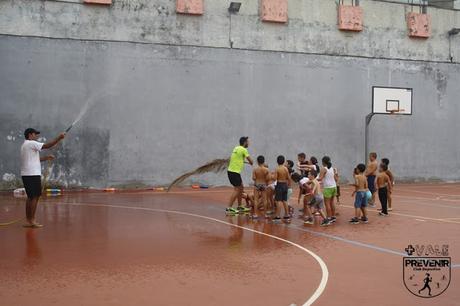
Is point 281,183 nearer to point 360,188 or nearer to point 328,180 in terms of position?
point 328,180

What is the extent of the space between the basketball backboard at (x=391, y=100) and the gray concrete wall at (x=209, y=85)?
0.80 meters

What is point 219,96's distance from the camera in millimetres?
23031

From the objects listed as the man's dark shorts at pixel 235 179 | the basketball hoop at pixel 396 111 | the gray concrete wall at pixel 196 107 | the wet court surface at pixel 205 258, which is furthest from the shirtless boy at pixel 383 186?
the basketball hoop at pixel 396 111

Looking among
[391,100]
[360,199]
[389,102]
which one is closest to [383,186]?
[360,199]

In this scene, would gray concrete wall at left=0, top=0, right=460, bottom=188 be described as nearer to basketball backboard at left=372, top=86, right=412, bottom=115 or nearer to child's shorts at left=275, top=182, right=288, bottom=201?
basketball backboard at left=372, top=86, right=412, bottom=115

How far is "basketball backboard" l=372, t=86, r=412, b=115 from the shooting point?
80.4 ft

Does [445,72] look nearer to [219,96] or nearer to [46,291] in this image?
[219,96]

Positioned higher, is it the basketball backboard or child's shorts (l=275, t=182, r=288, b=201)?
the basketball backboard

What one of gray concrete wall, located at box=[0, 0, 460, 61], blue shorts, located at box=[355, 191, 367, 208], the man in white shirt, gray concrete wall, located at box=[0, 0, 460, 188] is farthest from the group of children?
gray concrete wall, located at box=[0, 0, 460, 61]

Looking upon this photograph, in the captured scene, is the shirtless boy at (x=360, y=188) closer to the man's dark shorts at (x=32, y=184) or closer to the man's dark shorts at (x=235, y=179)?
the man's dark shorts at (x=235, y=179)

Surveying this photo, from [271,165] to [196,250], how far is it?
14246 millimetres

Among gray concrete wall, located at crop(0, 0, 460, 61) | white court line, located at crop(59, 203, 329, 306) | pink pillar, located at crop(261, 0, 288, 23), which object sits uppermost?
pink pillar, located at crop(261, 0, 288, 23)

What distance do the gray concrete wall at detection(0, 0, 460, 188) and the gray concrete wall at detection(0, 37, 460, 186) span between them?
4cm

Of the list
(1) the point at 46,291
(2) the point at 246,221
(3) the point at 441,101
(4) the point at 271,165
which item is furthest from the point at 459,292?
(3) the point at 441,101
